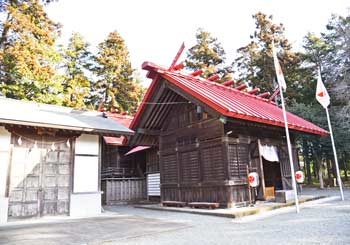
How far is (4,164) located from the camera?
24.1 feet

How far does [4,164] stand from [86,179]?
239cm

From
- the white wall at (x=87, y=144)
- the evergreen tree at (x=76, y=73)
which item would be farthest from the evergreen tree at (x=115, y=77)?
the white wall at (x=87, y=144)

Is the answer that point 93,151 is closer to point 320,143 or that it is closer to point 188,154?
point 188,154

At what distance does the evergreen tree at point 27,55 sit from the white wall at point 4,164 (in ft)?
21.1

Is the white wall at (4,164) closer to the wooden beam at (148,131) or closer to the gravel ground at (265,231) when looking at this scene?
the gravel ground at (265,231)

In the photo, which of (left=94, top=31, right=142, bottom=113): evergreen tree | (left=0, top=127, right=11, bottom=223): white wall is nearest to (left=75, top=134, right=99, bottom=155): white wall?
(left=0, top=127, right=11, bottom=223): white wall

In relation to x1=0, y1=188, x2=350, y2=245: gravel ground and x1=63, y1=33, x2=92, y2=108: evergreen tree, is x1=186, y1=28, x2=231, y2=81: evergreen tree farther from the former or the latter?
x1=0, y1=188, x2=350, y2=245: gravel ground

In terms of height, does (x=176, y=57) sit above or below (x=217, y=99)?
above

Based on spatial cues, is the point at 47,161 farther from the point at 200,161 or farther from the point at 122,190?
the point at 122,190

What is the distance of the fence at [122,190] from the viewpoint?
12055 mm

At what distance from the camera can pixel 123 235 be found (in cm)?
510

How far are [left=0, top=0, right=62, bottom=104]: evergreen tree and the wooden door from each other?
659 centimetres

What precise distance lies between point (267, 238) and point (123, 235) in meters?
2.67

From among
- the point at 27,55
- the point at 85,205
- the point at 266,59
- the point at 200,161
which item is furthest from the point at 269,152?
the point at 266,59
